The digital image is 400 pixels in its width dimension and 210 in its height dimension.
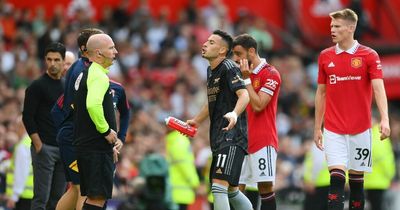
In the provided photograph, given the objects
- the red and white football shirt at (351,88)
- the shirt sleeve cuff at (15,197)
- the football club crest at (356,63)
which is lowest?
the shirt sleeve cuff at (15,197)

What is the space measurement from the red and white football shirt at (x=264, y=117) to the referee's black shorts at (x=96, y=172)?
225 cm

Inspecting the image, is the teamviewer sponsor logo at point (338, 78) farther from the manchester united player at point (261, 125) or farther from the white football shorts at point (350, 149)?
the manchester united player at point (261, 125)

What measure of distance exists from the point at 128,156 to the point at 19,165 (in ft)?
18.7

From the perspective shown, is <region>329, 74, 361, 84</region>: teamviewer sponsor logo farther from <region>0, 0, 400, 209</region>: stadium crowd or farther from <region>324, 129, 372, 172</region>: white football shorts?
<region>0, 0, 400, 209</region>: stadium crowd

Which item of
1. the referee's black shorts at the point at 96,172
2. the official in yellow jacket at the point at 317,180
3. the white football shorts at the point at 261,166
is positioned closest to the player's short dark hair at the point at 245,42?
the white football shorts at the point at 261,166

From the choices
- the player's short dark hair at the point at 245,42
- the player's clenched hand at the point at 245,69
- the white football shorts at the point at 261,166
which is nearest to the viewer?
the player's clenched hand at the point at 245,69

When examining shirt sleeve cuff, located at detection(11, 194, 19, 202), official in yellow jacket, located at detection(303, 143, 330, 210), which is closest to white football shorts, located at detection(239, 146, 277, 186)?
shirt sleeve cuff, located at detection(11, 194, 19, 202)

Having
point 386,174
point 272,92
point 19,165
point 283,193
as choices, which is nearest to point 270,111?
point 272,92

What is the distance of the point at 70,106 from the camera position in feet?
45.7

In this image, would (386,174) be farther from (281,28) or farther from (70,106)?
(281,28)

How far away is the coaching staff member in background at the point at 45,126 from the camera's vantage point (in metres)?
14.9

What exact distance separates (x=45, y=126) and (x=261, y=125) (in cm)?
288

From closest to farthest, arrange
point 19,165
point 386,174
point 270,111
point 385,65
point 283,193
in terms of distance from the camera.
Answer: point 270,111 < point 19,165 < point 386,174 < point 283,193 < point 385,65

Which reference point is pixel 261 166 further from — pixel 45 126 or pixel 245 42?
pixel 45 126
